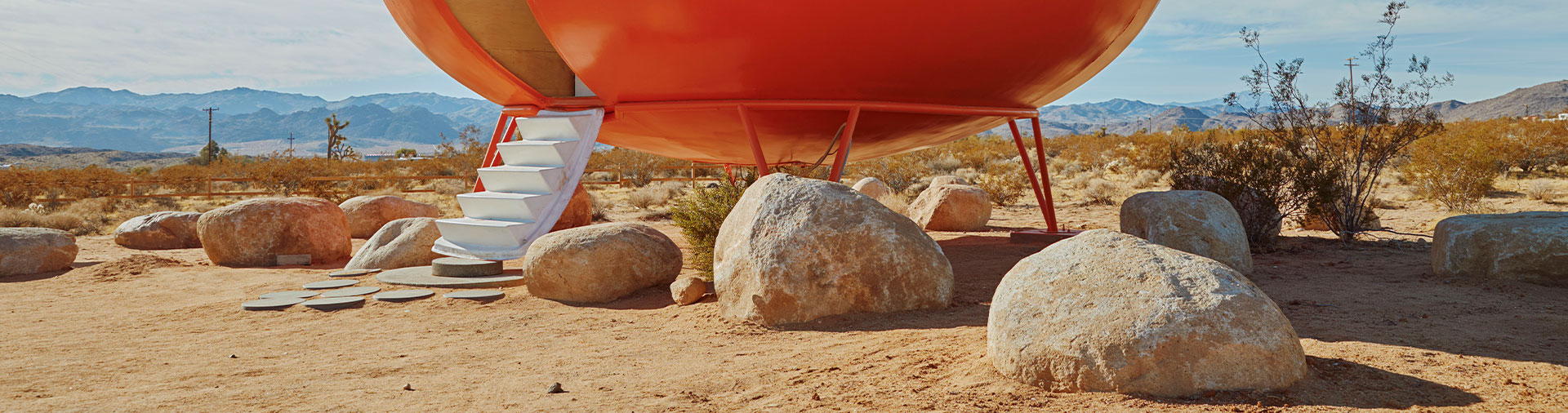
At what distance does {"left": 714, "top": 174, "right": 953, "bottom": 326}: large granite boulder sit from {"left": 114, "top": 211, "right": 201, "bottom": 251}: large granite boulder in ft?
31.3

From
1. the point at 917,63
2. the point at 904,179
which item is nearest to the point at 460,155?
the point at 904,179

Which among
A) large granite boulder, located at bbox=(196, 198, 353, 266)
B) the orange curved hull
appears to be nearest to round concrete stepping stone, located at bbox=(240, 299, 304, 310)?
the orange curved hull

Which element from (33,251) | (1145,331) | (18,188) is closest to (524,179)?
(33,251)

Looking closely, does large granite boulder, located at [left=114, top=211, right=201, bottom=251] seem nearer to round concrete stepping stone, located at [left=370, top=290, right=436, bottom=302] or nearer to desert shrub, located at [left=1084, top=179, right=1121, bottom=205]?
round concrete stepping stone, located at [left=370, top=290, right=436, bottom=302]

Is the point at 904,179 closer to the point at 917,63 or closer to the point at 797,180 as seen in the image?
the point at 917,63

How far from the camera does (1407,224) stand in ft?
36.8

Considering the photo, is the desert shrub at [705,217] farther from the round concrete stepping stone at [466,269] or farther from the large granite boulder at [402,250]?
the large granite boulder at [402,250]

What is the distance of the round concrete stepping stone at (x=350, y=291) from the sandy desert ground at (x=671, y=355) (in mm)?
504

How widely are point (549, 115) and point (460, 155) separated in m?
31.0

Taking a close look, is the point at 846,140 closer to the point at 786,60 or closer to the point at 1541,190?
the point at 786,60

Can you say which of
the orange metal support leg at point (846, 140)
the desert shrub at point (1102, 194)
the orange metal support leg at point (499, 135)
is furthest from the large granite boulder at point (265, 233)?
the desert shrub at point (1102, 194)

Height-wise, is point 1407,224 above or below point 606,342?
above

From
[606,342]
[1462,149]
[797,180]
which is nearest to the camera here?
[606,342]

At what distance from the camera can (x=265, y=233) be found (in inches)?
372
